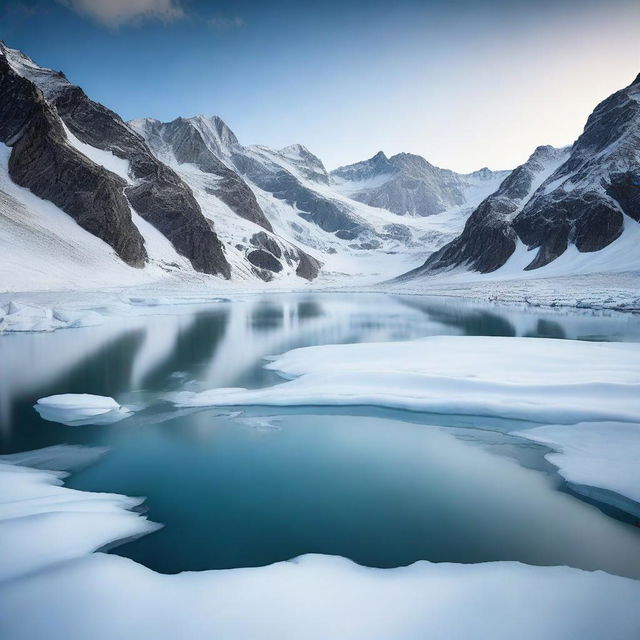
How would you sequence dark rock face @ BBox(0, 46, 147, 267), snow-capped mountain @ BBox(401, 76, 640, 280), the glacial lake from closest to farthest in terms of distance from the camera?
the glacial lake → dark rock face @ BBox(0, 46, 147, 267) → snow-capped mountain @ BBox(401, 76, 640, 280)

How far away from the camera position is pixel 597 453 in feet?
24.0

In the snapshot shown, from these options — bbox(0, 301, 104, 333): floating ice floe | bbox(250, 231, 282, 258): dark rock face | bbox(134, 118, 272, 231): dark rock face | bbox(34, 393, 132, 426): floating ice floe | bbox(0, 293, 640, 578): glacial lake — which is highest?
bbox(134, 118, 272, 231): dark rock face

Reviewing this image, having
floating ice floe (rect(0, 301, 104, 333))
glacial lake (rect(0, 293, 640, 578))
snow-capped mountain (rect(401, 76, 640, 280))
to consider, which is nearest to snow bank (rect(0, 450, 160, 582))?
glacial lake (rect(0, 293, 640, 578))

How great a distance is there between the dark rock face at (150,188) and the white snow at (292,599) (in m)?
86.0

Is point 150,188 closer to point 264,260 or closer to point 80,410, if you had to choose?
point 264,260

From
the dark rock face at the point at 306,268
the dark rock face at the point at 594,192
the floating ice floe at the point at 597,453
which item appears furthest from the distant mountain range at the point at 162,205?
the floating ice floe at the point at 597,453

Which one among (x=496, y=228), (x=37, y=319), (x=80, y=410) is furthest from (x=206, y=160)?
(x=80, y=410)

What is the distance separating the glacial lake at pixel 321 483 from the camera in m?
5.08

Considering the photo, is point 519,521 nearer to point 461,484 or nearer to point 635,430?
point 461,484

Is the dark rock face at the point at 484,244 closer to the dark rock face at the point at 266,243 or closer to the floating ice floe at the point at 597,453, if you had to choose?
the dark rock face at the point at 266,243

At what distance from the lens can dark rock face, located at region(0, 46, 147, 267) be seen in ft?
207

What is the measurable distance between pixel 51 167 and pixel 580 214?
3972 inches

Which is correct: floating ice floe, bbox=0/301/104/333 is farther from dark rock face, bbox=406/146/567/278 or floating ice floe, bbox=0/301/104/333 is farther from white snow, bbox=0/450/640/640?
dark rock face, bbox=406/146/567/278

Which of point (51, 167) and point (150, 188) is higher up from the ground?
point (150, 188)
